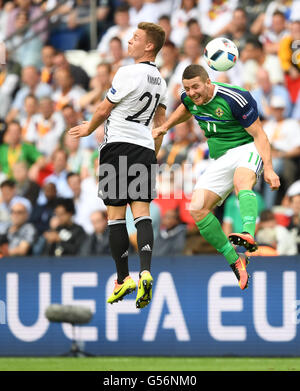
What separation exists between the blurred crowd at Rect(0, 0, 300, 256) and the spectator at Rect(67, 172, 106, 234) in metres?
0.02

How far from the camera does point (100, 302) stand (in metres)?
14.0

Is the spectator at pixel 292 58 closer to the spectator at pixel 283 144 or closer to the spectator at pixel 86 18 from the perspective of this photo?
the spectator at pixel 283 144

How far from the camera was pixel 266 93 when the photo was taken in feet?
49.4

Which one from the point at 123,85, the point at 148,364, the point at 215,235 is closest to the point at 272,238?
the point at 148,364

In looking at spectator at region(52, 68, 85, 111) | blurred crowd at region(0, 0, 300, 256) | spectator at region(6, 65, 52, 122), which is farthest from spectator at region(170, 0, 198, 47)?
spectator at region(6, 65, 52, 122)

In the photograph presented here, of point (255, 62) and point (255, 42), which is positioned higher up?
point (255, 42)

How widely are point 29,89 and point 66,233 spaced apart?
457 cm

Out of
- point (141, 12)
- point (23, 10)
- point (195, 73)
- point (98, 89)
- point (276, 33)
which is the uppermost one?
point (23, 10)

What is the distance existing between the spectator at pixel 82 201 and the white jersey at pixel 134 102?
6022mm

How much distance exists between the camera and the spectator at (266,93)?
14.9 metres

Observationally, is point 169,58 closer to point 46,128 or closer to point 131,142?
point 46,128

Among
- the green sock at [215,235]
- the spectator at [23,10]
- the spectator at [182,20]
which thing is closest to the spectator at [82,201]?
the spectator at [182,20]
